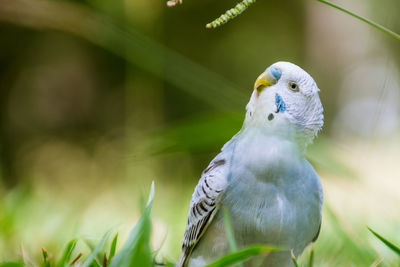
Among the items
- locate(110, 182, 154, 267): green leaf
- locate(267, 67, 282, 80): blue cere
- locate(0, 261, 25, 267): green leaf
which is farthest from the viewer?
locate(267, 67, 282, 80): blue cere

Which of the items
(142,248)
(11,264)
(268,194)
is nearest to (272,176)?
(268,194)

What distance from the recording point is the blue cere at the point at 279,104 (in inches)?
43.1

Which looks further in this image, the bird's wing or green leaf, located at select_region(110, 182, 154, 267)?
the bird's wing

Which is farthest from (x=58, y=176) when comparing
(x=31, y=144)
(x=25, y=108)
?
(x=25, y=108)

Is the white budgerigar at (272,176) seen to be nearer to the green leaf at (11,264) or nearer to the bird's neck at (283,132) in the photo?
the bird's neck at (283,132)

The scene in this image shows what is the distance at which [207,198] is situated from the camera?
3.76ft

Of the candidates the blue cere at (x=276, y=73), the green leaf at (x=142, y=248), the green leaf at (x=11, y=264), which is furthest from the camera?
the blue cere at (x=276, y=73)

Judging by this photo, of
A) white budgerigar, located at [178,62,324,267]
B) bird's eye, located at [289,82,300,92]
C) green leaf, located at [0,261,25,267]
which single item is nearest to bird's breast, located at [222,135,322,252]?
white budgerigar, located at [178,62,324,267]

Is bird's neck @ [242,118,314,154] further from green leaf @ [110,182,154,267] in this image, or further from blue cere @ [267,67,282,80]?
green leaf @ [110,182,154,267]

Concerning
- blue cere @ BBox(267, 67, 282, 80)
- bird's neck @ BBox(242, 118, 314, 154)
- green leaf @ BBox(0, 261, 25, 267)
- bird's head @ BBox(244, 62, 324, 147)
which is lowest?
green leaf @ BBox(0, 261, 25, 267)

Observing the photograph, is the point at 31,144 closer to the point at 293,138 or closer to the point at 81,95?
the point at 81,95

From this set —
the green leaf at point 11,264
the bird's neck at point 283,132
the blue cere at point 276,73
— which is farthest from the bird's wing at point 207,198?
the green leaf at point 11,264

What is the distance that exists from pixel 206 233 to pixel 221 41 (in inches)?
138

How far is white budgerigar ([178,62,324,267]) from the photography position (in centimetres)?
108
